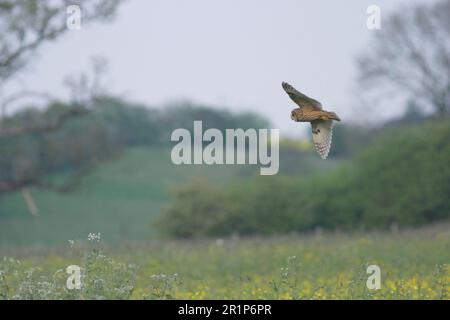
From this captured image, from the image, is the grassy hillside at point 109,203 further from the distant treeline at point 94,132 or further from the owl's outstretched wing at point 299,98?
the owl's outstretched wing at point 299,98

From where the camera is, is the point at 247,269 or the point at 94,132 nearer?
the point at 247,269

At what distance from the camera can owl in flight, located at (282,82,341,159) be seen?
7.79 metres

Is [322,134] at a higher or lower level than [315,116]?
lower

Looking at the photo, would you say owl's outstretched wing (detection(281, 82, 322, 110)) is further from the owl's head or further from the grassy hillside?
the grassy hillside

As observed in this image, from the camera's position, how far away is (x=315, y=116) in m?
7.88

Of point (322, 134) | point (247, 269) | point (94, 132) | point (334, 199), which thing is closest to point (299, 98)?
point (322, 134)

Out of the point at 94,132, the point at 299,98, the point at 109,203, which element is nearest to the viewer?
the point at 299,98

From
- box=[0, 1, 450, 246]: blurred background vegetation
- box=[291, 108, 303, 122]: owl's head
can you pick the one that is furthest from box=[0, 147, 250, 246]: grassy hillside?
box=[291, 108, 303, 122]: owl's head

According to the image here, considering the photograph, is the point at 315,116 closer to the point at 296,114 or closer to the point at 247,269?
the point at 296,114

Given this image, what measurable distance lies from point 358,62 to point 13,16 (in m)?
18.0

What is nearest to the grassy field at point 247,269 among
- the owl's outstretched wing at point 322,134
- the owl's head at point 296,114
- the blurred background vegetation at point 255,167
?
the owl's outstretched wing at point 322,134

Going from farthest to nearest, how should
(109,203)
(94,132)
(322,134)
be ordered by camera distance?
(109,203) < (94,132) < (322,134)

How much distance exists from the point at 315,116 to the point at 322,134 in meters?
0.23

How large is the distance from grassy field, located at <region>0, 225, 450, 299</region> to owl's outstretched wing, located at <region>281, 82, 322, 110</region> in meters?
1.72
